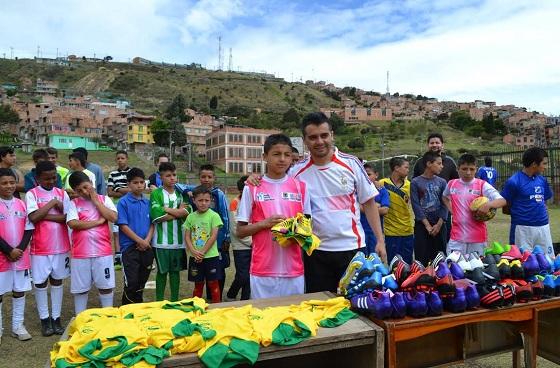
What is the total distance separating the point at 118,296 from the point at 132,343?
418 centimetres

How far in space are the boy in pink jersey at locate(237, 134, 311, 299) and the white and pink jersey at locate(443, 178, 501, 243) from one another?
2.67 m

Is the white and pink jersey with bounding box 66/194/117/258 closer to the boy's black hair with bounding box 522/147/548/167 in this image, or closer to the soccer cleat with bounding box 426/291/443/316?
the soccer cleat with bounding box 426/291/443/316

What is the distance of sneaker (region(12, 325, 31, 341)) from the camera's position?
14.9 feet

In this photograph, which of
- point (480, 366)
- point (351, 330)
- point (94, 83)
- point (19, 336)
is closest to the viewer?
point (351, 330)

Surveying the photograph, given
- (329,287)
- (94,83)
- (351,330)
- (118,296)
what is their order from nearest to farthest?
(351,330), (329,287), (118,296), (94,83)

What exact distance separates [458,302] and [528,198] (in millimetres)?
3093

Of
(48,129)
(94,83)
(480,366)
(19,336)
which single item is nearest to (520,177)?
(480,366)

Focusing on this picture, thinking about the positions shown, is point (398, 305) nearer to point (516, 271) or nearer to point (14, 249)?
point (516, 271)

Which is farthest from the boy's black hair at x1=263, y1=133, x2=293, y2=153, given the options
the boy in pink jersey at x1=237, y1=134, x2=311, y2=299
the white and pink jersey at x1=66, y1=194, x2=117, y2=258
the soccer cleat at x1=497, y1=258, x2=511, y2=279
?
the white and pink jersey at x1=66, y1=194, x2=117, y2=258

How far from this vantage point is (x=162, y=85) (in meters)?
130

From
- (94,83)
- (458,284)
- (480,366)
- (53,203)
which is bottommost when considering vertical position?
(480,366)

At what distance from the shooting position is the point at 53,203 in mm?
4746

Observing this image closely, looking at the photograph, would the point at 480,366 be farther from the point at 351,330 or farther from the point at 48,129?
the point at 48,129

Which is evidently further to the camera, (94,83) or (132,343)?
(94,83)
